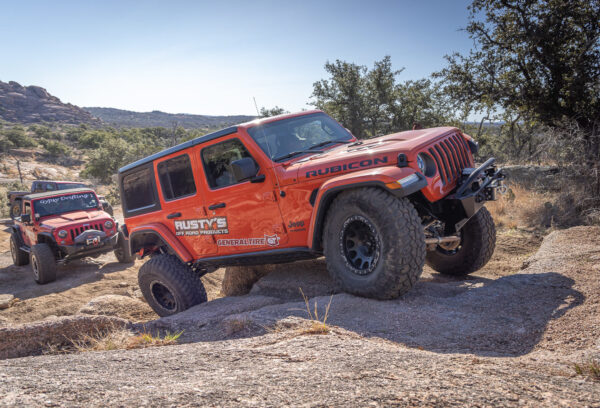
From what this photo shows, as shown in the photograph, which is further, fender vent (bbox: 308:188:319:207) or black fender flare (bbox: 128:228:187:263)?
black fender flare (bbox: 128:228:187:263)

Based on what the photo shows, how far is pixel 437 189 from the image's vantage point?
3.85m

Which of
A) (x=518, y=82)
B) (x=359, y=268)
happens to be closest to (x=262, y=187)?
(x=359, y=268)

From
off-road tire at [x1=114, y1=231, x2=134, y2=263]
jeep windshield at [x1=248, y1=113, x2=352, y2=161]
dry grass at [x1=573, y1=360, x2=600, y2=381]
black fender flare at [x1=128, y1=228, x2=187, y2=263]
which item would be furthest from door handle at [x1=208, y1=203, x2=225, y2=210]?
off-road tire at [x1=114, y1=231, x2=134, y2=263]

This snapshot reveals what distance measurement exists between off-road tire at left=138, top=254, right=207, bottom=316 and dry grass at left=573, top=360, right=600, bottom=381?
417cm

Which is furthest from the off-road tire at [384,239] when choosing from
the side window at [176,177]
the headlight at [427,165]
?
the side window at [176,177]

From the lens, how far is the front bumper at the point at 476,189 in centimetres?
388

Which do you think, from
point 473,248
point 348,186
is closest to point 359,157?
point 348,186

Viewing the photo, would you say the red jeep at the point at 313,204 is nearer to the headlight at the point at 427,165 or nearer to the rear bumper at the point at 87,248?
the headlight at the point at 427,165

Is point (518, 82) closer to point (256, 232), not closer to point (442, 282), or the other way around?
point (442, 282)

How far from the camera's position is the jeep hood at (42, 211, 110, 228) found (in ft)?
32.6

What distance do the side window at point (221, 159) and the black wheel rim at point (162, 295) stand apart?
5.72ft

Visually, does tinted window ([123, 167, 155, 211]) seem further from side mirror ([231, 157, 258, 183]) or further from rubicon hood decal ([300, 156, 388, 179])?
rubicon hood decal ([300, 156, 388, 179])

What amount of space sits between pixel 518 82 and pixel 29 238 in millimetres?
13954

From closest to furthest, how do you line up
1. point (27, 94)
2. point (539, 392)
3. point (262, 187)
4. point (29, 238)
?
point (539, 392) → point (262, 187) → point (29, 238) → point (27, 94)
